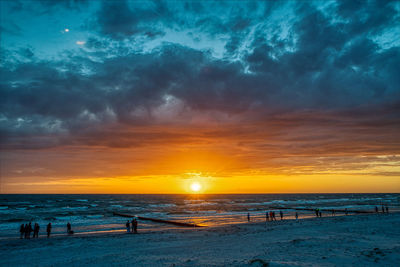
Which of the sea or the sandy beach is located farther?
the sea

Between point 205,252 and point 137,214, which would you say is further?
point 137,214

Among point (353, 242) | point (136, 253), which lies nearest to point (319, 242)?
point (353, 242)

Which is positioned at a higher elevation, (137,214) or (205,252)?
(205,252)

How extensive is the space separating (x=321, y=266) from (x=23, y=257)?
19.1m

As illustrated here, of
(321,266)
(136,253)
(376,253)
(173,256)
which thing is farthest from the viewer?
(136,253)

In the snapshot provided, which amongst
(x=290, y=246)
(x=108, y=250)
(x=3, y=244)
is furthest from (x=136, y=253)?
(x=3, y=244)

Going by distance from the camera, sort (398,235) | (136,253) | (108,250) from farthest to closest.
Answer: (398,235) → (108,250) → (136,253)

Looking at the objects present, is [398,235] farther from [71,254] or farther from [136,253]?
[71,254]

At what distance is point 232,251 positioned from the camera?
17422 mm

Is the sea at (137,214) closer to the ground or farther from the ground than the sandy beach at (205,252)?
closer to the ground

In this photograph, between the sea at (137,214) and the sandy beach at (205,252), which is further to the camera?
the sea at (137,214)

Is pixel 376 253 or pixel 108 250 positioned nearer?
pixel 376 253

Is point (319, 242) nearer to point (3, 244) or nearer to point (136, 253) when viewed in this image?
point (136, 253)

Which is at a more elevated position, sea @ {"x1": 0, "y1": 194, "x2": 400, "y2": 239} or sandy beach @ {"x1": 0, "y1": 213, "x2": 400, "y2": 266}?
sandy beach @ {"x1": 0, "y1": 213, "x2": 400, "y2": 266}
